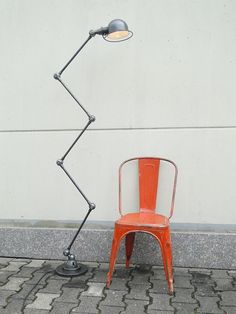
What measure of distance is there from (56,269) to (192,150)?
152cm

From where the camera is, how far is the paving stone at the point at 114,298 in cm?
250

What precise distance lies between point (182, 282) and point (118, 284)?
499mm

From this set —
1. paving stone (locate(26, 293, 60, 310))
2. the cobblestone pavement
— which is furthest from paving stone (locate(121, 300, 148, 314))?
paving stone (locate(26, 293, 60, 310))

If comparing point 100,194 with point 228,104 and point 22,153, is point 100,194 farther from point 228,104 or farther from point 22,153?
point 228,104

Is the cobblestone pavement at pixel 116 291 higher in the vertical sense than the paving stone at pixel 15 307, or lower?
lower

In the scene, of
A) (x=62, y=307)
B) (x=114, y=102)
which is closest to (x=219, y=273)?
(x=62, y=307)

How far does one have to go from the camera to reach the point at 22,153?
3336 mm

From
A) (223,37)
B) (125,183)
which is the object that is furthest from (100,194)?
(223,37)

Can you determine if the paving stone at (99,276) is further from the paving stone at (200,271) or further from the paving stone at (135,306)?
the paving stone at (200,271)

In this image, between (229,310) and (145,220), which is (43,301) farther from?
(229,310)

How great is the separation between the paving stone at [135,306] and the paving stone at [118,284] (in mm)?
217

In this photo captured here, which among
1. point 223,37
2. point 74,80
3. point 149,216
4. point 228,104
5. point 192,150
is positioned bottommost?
point 149,216

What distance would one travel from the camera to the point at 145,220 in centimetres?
277

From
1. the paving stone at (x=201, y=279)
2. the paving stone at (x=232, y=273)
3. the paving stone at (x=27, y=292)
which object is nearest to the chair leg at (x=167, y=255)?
the paving stone at (x=201, y=279)
